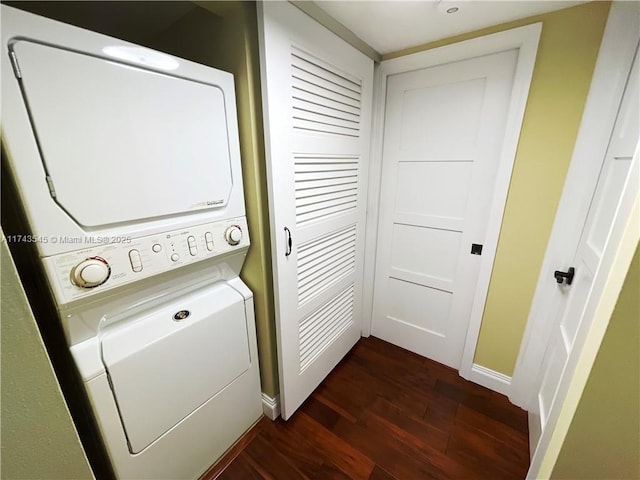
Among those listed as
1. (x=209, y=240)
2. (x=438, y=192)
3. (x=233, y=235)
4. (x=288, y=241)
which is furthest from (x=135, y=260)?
(x=438, y=192)

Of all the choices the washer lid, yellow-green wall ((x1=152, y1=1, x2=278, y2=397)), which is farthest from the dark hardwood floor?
the washer lid

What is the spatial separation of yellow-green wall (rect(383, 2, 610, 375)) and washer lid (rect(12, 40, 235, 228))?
4.24 ft

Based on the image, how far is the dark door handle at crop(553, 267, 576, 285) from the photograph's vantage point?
116cm

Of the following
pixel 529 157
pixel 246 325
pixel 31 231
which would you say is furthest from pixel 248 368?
pixel 529 157

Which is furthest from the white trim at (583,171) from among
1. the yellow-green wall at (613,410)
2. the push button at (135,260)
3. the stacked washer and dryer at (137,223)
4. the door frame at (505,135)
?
the push button at (135,260)

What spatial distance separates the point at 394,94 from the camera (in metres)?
1.62

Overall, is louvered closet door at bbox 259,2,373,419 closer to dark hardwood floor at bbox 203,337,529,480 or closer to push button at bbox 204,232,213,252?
dark hardwood floor at bbox 203,337,529,480

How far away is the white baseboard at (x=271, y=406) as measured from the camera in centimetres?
143

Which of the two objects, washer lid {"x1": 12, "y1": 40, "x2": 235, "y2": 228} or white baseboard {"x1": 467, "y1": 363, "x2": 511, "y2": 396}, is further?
white baseboard {"x1": 467, "y1": 363, "x2": 511, "y2": 396}

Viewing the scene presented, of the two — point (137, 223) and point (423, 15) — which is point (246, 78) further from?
point (423, 15)

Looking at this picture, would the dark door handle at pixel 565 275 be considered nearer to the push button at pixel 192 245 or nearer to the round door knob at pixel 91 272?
the push button at pixel 192 245

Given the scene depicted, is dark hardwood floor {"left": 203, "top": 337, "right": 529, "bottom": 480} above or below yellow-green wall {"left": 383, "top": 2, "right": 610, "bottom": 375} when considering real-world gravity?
below

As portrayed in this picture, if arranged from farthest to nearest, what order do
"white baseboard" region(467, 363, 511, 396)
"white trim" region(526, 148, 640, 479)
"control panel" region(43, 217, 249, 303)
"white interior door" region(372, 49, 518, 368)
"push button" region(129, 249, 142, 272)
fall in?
1. "white baseboard" region(467, 363, 511, 396)
2. "white interior door" region(372, 49, 518, 368)
3. "push button" region(129, 249, 142, 272)
4. "control panel" region(43, 217, 249, 303)
5. "white trim" region(526, 148, 640, 479)

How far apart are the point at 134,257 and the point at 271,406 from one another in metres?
1.11
